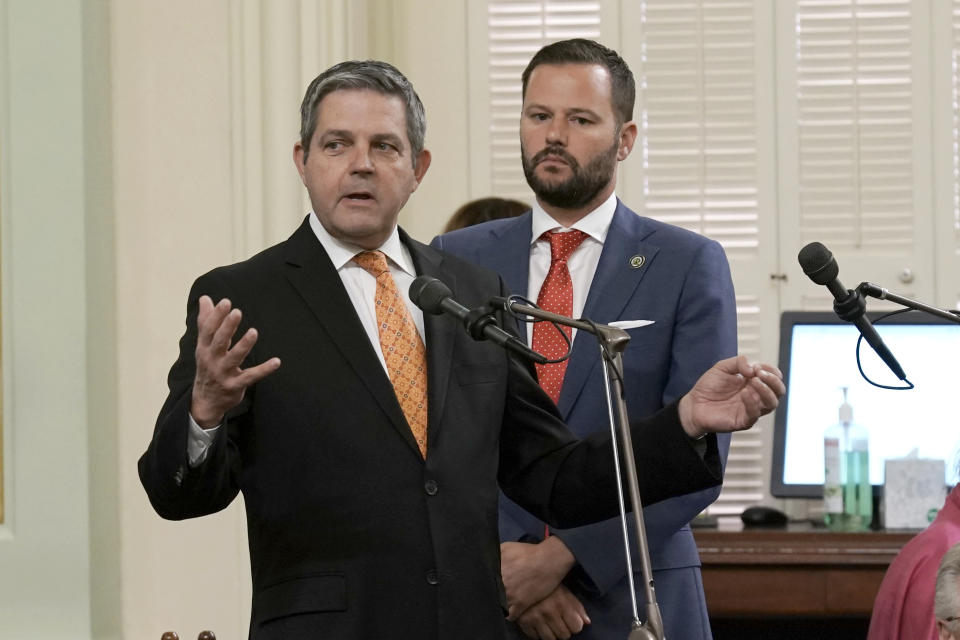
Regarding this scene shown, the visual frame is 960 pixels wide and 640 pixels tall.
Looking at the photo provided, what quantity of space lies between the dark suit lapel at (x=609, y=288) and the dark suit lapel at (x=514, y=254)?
4.3 inches

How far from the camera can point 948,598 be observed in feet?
7.07

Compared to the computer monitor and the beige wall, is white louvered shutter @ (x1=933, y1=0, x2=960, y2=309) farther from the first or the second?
the beige wall

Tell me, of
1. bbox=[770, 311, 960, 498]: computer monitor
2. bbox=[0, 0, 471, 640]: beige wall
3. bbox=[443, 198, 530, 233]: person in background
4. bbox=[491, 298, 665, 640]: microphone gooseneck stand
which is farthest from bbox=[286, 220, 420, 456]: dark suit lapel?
bbox=[770, 311, 960, 498]: computer monitor

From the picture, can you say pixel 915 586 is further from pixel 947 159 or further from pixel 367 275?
pixel 947 159

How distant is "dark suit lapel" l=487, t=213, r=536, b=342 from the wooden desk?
4.23ft

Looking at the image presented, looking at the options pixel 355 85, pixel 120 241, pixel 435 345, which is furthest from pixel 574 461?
pixel 120 241

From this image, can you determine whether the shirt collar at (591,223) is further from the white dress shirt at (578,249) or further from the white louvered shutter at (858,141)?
the white louvered shutter at (858,141)

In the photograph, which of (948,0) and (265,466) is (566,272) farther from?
(948,0)

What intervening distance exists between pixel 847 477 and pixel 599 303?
1.63 m

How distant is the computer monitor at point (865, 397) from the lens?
3.83 m

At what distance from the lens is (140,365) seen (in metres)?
3.27

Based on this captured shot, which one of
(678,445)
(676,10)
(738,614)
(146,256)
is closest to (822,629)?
(738,614)

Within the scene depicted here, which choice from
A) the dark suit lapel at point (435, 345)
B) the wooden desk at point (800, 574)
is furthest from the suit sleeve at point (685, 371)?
the wooden desk at point (800, 574)

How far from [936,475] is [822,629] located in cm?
56
